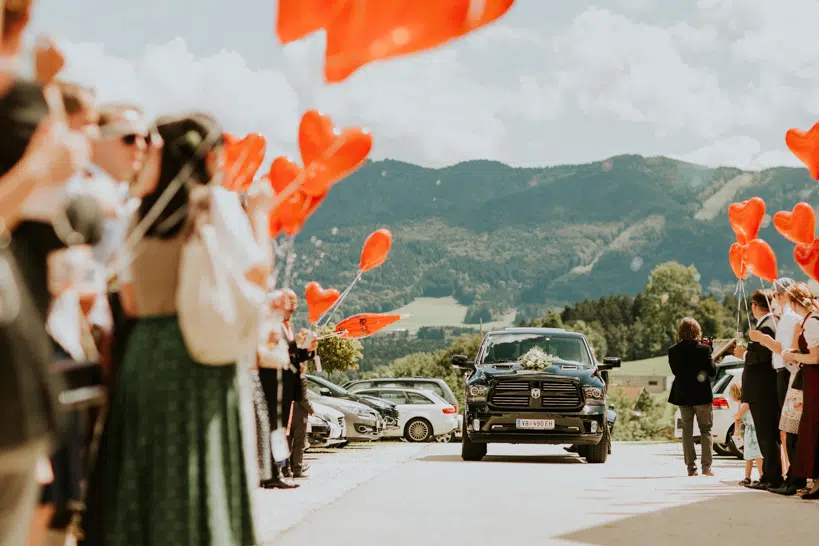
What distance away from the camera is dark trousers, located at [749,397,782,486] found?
40.3 ft

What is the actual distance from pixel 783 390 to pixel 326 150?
6.48 metres

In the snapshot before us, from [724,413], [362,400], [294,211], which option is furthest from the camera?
[362,400]

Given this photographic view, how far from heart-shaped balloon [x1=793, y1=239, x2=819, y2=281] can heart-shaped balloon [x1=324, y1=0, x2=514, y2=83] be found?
8842mm

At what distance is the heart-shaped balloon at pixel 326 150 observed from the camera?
7.13 metres

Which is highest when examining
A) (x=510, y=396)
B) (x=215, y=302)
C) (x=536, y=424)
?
(x=215, y=302)

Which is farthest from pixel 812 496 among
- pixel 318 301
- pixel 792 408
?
pixel 318 301

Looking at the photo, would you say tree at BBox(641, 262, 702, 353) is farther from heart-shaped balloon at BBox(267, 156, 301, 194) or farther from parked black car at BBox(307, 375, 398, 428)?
heart-shaped balloon at BBox(267, 156, 301, 194)

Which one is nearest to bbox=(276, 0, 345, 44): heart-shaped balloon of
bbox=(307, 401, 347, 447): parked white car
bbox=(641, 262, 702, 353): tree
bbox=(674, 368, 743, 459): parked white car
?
bbox=(674, 368, 743, 459): parked white car

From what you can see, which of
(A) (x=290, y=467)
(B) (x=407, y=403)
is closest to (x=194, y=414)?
(A) (x=290, y=467)

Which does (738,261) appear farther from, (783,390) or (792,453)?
(792,453)

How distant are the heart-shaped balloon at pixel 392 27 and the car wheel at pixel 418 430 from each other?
26403mm

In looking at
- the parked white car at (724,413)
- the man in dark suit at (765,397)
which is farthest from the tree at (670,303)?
the man in dark suit at (765,397)

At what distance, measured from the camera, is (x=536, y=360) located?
17594mm

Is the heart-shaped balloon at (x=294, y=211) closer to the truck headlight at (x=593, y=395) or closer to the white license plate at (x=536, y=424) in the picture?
the white license plate at (x=536, y=424)
